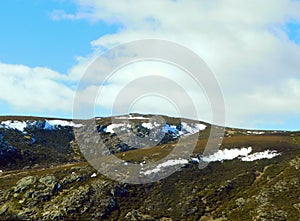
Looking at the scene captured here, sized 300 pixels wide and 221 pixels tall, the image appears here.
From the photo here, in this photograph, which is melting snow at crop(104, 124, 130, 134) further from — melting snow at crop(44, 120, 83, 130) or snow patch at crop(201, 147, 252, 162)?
snow patch at crop(201, 147, 252, 162)

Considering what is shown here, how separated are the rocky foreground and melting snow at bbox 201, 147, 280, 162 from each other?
0.26 meters

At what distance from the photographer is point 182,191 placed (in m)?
87.4

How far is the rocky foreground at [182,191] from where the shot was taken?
7862 centimetres

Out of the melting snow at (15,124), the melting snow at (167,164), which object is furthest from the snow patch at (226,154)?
the melting snow at (15,124)

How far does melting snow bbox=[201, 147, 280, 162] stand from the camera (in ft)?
341

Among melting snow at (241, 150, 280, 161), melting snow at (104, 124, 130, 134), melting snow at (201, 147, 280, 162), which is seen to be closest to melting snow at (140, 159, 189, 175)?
melting snow at (201, 147, 280, 162)

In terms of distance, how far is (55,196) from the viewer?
286ft

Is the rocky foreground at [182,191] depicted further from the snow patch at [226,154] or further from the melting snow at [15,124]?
the melting snow at [15,124]

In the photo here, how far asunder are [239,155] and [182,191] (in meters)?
27.2

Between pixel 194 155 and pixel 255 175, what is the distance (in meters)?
19.6

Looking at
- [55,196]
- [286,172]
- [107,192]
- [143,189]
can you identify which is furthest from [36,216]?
[286,172]

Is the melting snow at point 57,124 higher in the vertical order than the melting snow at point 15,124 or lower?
higher

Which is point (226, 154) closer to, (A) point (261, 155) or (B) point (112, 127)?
(A) point (261, 155)

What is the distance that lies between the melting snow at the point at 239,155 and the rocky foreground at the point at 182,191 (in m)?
0.26
